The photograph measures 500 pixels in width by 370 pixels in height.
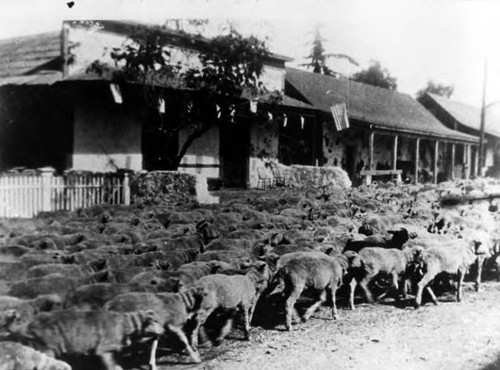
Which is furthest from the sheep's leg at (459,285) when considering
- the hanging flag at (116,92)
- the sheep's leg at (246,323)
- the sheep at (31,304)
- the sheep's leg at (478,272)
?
the hanging flag at (116,92)

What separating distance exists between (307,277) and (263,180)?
16.5m

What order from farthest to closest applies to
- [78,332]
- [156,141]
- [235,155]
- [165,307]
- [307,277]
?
1. [235,155]
2. [156,141]
3. [307,277]
4. [165,307]
5. [78,332]

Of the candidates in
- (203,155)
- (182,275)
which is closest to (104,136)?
(203,155)

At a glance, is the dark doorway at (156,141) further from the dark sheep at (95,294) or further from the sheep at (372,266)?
the dark sheep at (95,294)

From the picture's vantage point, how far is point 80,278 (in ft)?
21.6

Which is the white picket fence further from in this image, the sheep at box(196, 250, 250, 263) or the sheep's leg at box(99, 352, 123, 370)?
the sheep's leg at box(99, 352, 123, 370)

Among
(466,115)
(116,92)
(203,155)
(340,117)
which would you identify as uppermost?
(466,115)

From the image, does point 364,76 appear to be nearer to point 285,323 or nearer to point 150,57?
point 150,57

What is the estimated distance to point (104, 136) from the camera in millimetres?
17969

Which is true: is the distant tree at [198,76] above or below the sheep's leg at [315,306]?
above

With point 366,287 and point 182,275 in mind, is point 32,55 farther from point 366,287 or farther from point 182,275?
point 366,287

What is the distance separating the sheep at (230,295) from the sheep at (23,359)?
75.6 inches

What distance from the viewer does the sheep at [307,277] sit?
290 inches

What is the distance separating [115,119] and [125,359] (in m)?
13.3
